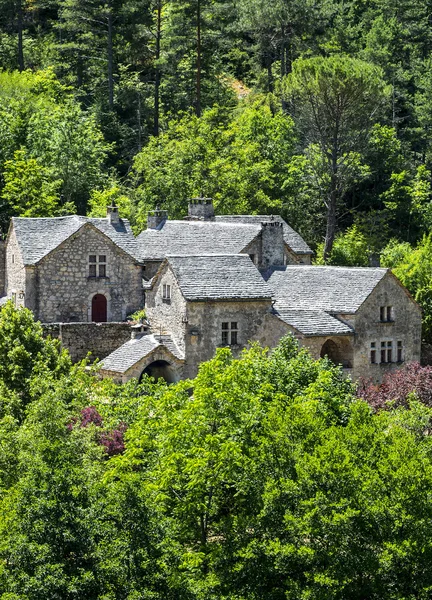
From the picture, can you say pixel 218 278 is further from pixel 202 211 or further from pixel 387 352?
pixel 202 211

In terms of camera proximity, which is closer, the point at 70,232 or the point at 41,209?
the point at 70,232

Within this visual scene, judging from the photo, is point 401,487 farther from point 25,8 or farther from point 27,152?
point 25,8

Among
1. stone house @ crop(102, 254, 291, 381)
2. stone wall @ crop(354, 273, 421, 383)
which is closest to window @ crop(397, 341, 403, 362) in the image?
stone wall @ crop(354, 273, 421, 383)

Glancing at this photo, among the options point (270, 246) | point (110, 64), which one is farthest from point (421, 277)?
point (110, 64)

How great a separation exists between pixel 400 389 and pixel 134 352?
41.2 ft

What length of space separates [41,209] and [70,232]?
12.1 meters

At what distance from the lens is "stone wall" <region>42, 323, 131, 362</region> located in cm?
6681

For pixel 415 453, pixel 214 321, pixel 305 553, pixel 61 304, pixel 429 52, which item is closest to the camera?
pixel 305 553

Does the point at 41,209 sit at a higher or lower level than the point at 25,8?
lower

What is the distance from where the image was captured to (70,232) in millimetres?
71375

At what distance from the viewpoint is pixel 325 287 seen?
68250 mm

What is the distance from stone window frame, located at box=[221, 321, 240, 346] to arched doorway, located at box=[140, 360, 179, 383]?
2.85 metres

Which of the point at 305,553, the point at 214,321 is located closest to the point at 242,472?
the point at 305,553

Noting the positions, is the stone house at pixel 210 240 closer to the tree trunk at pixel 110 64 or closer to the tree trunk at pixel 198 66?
the tree trunk at pixel 198 66
